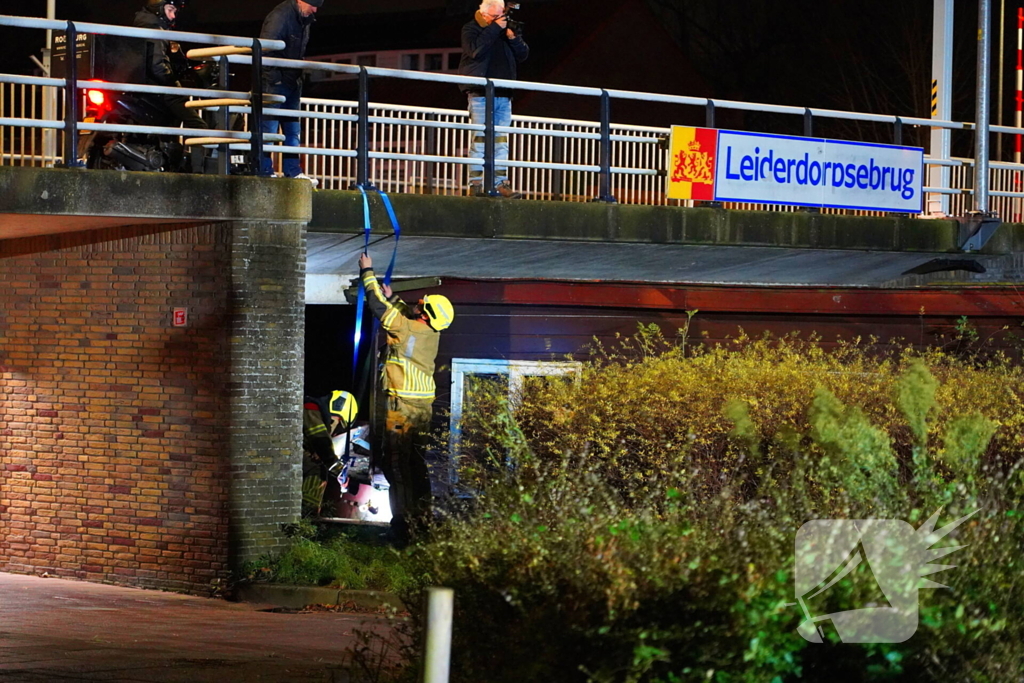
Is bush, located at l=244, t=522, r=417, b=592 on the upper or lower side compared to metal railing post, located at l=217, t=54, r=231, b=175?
lower

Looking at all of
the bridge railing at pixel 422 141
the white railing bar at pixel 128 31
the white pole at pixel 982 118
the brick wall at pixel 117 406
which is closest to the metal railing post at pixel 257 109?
the bridge railing at pixel 422 141

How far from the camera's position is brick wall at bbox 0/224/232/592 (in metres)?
10.6

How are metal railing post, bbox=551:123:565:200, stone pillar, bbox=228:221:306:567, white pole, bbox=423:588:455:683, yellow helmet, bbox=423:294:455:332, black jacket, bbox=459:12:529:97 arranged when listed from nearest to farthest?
white pole, bbox=423:588:455:683 < stone pillar, bbox=228:221:306:567 < yellow helmet, bbox=423:294:455:332 < black jacket, bbox=459:12:529:97 < metal railing post, bbox=551:123:565:200

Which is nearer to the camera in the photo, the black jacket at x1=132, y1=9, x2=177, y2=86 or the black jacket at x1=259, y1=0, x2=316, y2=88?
the black jacket at x1=132, y1=9, x2=177, y2=86

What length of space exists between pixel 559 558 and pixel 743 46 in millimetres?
33726

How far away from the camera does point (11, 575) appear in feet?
37.4

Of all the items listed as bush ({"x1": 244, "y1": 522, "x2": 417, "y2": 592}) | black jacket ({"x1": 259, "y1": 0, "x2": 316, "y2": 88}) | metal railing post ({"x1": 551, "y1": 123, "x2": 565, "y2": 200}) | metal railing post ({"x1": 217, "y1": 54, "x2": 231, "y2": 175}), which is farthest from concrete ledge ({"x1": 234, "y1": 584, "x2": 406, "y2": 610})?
metal railing post ({"x1": 551, "y1": 123, "x2": 565, "y2": 200})

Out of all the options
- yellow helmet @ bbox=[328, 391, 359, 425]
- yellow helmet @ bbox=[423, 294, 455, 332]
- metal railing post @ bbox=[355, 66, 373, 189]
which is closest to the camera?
yellow helmet @ bbox=[423, 294, 455, 332]

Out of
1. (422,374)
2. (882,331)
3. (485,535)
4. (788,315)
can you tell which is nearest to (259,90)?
(422,374)

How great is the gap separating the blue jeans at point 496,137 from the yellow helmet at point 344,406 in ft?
7.23

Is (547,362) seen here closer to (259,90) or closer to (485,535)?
(259,90)

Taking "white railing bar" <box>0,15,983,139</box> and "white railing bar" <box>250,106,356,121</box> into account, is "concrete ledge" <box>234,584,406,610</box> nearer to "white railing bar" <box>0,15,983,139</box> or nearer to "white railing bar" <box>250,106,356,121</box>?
"white railing bar" <box>250,106,356,121</box>

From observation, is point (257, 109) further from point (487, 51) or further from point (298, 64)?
point (487, 51)

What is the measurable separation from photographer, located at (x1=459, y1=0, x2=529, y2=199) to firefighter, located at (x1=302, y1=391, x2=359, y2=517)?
7.31 feet
